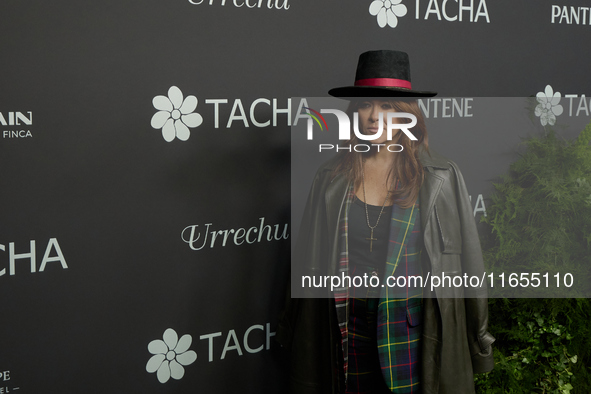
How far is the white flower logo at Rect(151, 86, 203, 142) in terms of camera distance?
213 cm

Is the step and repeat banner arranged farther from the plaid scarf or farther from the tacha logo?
the plaid scarf

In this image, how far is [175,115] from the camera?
2.16 metres

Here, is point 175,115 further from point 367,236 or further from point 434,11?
point 434,11

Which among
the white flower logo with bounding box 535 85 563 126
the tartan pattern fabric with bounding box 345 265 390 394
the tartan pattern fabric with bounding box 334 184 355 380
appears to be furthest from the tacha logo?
the tartan pattern fabric with bounding box 345 265 390 394

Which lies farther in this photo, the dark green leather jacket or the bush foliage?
the bush foliage

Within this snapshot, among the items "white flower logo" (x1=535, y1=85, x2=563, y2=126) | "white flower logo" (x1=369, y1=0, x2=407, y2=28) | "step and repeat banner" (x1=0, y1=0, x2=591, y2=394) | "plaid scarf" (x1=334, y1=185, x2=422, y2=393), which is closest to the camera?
"plaid scarf" (x1=334, y1=185, x2=422, y2=393)

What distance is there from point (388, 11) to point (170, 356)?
1808 mm

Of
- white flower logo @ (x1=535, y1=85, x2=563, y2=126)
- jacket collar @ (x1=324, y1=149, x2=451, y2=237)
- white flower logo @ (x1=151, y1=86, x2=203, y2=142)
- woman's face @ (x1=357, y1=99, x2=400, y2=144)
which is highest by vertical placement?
white flower logo @ (x1=535, y1=85, x2=563, y2=126)

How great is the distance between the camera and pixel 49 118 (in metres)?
1.95

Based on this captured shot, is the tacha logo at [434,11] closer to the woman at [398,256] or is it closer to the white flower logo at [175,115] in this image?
the woman at [398,256]

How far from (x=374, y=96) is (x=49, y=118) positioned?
1154mm

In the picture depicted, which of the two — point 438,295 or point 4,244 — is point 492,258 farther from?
point 4,244

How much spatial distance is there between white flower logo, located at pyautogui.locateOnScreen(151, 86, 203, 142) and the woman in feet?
2.14

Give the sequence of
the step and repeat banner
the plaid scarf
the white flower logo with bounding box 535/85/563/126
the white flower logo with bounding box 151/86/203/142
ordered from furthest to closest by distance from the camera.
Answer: the white flower logo with bounding box 535/85/563/126 < the white flower logo with bounding box 151/86/203/142 < the step and repeat banner < the plaid scarf
